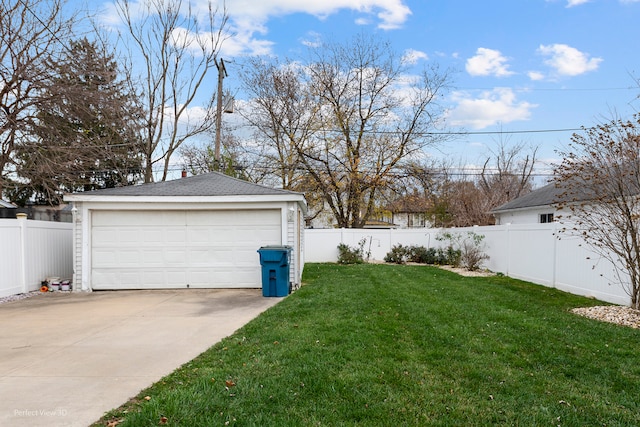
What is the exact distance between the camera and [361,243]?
61.7 feet

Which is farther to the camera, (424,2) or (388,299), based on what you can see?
(424,2)

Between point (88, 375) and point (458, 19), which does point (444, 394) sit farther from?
point (458, 19)

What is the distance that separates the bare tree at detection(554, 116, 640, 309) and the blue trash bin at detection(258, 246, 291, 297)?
5.64 meters

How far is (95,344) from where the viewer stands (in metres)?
5.39

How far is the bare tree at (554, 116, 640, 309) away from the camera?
22.8 ft

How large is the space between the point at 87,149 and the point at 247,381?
10.9m

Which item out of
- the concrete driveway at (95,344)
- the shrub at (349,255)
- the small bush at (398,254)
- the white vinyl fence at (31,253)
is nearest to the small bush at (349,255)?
the shrub at (349,255)

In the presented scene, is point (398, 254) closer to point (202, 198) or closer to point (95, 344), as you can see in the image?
point (202, 198)

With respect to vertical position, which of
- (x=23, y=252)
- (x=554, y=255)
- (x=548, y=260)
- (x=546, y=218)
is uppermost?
(x=546, y=218)

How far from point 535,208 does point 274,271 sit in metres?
12.3

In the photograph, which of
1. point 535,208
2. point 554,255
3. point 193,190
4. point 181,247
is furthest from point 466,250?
point 181,247

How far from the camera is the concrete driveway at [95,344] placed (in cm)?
351

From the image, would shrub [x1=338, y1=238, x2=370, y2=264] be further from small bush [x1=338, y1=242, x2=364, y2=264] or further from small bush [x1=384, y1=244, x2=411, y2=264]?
small bush [x1=384, y1=244, x2=411, y2=264]

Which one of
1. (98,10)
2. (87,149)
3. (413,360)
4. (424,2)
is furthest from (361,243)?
(413,360)
